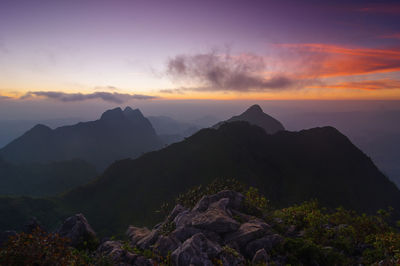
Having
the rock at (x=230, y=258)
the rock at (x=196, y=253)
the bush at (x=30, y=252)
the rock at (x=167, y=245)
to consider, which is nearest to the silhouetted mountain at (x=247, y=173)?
the rock at (x=167, y=245)

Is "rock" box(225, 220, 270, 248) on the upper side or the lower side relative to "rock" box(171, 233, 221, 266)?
lower

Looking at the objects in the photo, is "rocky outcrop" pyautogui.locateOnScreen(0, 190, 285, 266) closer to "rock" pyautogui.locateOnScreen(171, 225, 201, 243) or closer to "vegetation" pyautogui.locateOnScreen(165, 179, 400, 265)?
"rock" pyautogui.locateOnScreen(171, 225, 201, 243)

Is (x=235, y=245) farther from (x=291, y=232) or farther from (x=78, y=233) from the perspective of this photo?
(x=78, y=233)

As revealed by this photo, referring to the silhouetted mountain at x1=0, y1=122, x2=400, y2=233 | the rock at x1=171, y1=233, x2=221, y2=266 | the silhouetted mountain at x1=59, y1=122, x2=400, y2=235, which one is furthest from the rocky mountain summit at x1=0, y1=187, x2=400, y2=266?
the silhouetted mountain at x1=59, y1=122, x2=400, y2=235

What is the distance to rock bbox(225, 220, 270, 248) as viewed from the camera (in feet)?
82.7

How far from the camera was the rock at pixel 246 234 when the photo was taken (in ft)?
82.7

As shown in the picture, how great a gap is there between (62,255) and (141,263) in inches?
323

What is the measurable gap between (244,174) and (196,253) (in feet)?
332

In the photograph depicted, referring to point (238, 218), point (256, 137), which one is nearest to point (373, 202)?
point (256, 137)

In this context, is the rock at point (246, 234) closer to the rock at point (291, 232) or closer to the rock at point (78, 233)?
the rock at point (291, 232)

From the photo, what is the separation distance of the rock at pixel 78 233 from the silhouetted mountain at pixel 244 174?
67.4 meters

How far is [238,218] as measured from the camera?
3078cm

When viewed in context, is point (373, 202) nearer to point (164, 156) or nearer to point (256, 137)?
point (256, 137)

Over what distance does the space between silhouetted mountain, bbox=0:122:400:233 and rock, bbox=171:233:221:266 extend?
281ft
